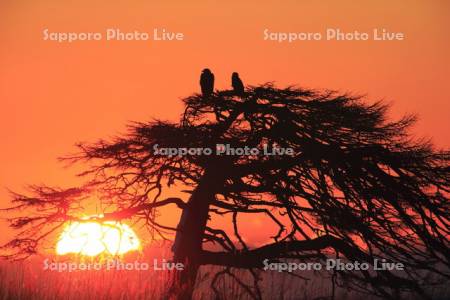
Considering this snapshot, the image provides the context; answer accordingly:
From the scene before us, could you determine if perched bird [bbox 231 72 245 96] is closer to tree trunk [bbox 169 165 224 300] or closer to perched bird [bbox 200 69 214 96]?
perched bird [bbox 200 69 214 96]

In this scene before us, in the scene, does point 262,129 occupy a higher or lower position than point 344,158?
higher

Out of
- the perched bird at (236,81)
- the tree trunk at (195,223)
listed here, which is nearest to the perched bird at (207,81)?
the perched bird at (236,81)

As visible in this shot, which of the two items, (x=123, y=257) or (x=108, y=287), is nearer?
(x=108, y=287)

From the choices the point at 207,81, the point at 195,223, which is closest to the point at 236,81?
the point at 207,81

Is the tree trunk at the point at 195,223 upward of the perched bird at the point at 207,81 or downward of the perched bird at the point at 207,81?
downward

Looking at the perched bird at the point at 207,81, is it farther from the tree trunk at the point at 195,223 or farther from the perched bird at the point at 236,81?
the tree trunk at the point at 195,223

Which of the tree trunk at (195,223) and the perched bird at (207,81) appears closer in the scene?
the tree trunk at (195,223)

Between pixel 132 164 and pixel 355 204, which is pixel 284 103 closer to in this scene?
pixel 355 204

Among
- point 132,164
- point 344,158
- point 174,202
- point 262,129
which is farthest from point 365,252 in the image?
point 132,164

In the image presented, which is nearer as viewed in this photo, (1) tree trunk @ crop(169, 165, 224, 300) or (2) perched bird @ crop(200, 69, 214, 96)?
(1) tree trunk @ crop(169, 165, 224, 300)

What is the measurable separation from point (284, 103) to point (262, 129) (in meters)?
0.67

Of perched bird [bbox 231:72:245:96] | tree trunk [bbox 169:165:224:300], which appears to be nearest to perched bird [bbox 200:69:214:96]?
perched bird [bbox 231:72:245:96]

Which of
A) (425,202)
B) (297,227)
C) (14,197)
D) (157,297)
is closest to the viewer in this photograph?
(157,297)

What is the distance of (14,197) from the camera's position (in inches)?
507
